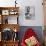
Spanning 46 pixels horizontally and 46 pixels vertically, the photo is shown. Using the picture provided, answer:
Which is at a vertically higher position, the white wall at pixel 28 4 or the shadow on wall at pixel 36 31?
the white wall at pixel 28 4

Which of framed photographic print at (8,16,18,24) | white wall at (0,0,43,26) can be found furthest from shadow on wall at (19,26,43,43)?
framed photographic print at (8,16,18,24)

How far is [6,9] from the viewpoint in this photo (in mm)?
4605

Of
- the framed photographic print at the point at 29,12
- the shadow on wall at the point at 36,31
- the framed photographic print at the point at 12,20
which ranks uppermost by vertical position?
the framed photographic print at the point at 29,12

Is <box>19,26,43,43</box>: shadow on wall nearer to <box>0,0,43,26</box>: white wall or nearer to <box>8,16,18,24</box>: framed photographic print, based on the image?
<box>0,0,43,26</box>: white wall

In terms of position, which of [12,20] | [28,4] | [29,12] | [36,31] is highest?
[28,4]

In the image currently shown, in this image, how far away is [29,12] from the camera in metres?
4.65

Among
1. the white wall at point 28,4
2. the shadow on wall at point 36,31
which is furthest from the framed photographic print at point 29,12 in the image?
the shadow on wall at point 36,31

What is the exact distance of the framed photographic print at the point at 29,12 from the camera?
15.2 ft

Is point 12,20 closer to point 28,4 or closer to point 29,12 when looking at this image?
point 29,12

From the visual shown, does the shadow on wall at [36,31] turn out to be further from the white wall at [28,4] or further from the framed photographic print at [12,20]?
the framed photographic print at [12,20]

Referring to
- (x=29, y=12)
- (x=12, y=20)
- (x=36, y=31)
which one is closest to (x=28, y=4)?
(x=29, y=12)

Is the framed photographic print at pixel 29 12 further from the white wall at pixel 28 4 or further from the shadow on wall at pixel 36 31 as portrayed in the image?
the shadow on wall at pixel 36 31

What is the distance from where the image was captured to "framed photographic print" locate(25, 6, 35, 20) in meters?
4.63

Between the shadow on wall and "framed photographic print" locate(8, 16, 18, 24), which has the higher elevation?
"framed photographic print" locate(8, 16, 18, 24)
